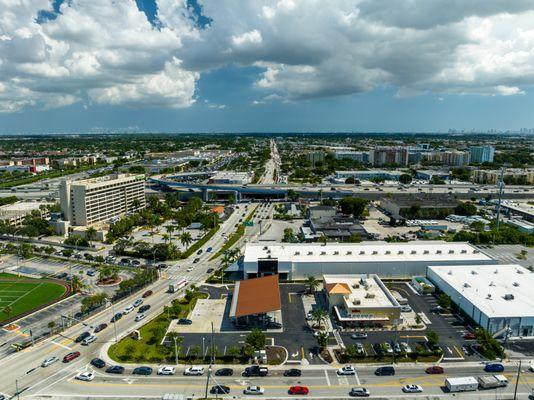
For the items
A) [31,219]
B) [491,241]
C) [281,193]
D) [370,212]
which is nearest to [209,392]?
[491,241]

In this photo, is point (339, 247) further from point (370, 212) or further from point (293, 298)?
point (370, 212)

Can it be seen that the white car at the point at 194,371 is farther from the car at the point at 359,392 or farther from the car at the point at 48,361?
the car at the point at 359,392

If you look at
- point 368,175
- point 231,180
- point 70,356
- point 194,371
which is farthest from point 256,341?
point 368,175

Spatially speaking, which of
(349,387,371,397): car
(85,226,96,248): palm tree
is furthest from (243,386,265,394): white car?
(85,226,96,248): palm tree

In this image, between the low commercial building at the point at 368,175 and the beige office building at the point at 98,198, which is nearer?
the beige office building at the point at 98,198

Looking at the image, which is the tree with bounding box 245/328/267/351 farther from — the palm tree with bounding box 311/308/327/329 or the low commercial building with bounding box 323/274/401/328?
the low commercial building with bounding box 323/274/401/328

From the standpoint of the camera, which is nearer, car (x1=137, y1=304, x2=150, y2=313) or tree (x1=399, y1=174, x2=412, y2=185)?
car (x1=137, y1=304, x2=150, y2=313)

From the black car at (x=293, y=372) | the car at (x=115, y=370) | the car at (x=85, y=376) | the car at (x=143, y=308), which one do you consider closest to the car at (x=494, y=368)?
the black car at (x=293, y=372)
